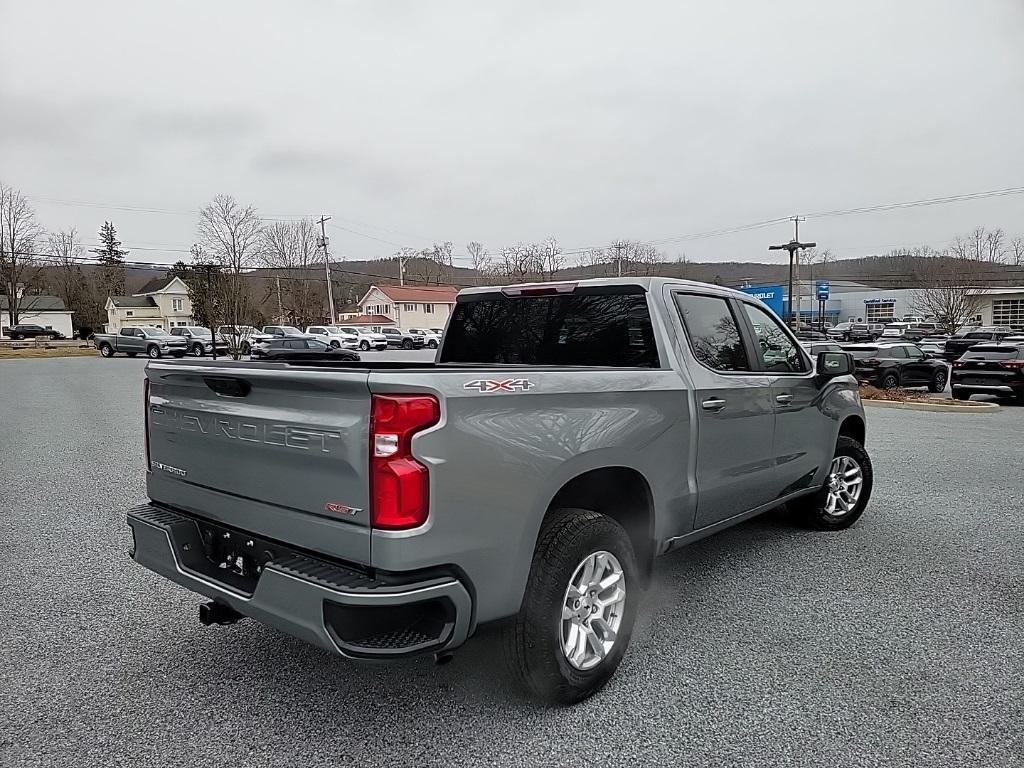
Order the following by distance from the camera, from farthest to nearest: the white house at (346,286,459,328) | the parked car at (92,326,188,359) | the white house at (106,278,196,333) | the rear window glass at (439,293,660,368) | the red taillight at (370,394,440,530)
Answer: the white house at (106,278,196,333), the white house at (346,286,459,328), the parked car at (92,326,188,359), the rear window glass at (439,293,660,368), the red taillight at (370,394,440,530)

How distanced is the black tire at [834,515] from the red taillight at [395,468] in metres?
3.98

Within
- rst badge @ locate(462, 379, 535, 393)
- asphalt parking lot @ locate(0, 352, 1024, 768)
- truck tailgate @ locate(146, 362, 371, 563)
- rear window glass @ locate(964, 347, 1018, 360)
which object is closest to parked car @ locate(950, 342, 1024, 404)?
rear window glass @ locate(964, 347, 1018, 360)

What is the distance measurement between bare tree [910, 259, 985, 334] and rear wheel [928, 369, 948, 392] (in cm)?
4474

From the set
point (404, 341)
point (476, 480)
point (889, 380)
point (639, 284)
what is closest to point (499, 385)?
point (476, 480)

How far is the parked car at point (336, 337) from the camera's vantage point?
46125mm

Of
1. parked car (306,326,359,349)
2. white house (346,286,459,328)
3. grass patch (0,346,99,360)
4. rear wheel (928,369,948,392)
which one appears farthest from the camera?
white house (346,286,459,328)

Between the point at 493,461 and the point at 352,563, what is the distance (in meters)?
0.60

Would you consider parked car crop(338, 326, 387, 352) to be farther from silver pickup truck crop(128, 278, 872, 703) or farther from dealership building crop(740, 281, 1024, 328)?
silver pickup truck crop(128, 278, 872, 703)

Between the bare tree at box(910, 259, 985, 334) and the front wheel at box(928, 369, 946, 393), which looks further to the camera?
the bare tree at box(910, 259, 985, 334)

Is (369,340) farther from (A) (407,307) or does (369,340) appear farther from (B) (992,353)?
(B) (992,353)

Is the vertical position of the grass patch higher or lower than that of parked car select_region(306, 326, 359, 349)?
lower

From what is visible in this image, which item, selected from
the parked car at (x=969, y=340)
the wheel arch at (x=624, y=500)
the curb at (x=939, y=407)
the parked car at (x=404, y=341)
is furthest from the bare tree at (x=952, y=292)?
the wheel arch at (x=624, y=500)

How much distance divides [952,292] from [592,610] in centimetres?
7194

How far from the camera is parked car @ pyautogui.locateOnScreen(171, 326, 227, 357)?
125ft
